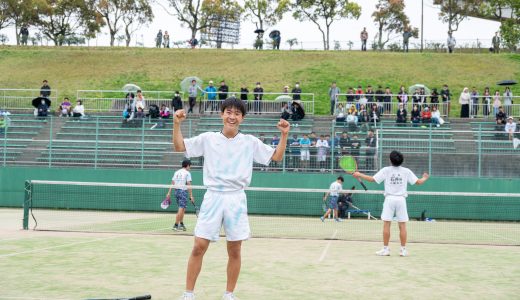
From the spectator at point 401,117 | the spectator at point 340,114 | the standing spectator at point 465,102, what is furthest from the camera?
the standing spectator at point 465,102

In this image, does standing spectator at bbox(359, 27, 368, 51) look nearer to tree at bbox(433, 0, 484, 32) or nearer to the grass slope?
the grass slope

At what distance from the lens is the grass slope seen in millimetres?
54438

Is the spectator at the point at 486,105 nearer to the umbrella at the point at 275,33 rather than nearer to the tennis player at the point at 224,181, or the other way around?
the tennis player at the point at 224,181

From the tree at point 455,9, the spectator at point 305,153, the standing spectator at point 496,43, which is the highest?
the tree at point 455,9

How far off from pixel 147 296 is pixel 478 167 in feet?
70.6

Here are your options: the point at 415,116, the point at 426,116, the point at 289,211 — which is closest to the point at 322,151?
the point at 289,211

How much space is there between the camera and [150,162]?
30.6 metres

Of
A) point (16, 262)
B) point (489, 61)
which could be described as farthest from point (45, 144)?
point (489, 61)

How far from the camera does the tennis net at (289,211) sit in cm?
2195

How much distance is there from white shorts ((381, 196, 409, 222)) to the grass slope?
3623 cm

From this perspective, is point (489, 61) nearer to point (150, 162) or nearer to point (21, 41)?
point (150, 162)

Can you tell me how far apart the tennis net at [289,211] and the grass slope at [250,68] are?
75.6 feet

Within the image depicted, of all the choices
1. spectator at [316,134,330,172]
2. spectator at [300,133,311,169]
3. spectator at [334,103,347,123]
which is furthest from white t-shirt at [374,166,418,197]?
spectator at [334,103,347,123]

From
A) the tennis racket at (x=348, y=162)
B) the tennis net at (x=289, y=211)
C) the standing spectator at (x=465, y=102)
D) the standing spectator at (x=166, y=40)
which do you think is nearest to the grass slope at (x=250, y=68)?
the standing spectator at (x=166, y=40)
